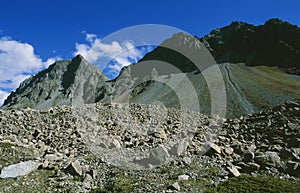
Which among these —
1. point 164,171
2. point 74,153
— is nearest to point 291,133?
point 164,171

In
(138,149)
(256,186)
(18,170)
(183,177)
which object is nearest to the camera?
(256,186)

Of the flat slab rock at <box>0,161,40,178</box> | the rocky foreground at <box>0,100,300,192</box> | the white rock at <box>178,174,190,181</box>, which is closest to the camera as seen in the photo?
the white rock at <box>178,174,190,181</box>

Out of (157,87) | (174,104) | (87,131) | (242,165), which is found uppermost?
(157,87)

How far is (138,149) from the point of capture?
2181 centimetres

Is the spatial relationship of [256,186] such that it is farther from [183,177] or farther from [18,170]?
[18,170]

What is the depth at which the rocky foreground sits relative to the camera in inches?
623

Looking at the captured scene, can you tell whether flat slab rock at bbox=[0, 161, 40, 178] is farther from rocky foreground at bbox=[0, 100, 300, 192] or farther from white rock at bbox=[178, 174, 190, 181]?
white rock at bbox=[178, 174, 190, 181]

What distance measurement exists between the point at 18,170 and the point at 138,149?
9062 mm

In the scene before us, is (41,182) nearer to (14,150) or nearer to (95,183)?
(95,183)

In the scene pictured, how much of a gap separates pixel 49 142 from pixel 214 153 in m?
16.0

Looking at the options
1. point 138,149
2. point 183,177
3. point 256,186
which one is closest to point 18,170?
point 138,149

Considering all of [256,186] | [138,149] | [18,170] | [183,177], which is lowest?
[256,186]

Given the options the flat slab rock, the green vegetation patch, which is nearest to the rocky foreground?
the flat slab rock

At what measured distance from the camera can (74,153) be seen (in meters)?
22.6
